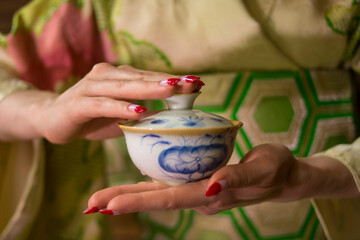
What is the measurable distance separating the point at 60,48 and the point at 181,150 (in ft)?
1.26

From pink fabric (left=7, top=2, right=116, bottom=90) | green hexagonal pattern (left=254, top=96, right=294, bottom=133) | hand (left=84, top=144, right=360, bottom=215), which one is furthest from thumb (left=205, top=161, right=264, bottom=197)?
pink fabric (left=7, top=2, right=116, bottom=90)

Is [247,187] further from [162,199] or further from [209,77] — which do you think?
[209,77]

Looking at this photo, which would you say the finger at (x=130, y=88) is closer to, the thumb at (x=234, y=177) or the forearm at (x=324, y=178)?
the thumb at (x=234, y=177)

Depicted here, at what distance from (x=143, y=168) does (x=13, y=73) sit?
14.3 inches

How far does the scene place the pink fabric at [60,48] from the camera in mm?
654

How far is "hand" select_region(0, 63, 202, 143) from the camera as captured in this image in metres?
0.37

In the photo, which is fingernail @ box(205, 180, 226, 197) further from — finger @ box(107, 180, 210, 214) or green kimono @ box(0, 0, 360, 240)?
green kimono @ box(0, 0, 360, 240)

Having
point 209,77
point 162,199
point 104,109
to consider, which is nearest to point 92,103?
point 104,109

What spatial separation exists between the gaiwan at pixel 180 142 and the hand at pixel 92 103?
19 millimetres

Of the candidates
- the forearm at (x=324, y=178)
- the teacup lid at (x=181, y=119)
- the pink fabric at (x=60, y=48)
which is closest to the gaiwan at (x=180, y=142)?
the teacup lid at (x=181, y=119)

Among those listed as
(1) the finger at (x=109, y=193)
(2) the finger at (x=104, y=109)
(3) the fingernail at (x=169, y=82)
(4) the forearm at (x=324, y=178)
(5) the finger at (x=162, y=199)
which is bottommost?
(4) the forearm at (x=324, y=178)

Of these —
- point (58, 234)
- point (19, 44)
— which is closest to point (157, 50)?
point (19, 44)

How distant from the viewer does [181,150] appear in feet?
1.17

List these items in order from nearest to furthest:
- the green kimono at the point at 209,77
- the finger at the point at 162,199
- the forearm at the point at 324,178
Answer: the finger at the point at 162,199 < the forearm at the point at 324,178 < the green kimono at the point at 209,77
